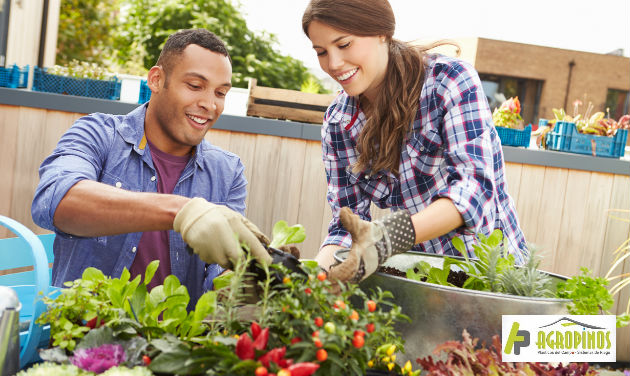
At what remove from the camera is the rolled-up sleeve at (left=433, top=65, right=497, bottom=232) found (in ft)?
3.52

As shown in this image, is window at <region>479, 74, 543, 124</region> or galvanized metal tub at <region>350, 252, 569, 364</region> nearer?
galvanized metal tub at <region>350, 252, 569, 364</region>

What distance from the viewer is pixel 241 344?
23.1 inches

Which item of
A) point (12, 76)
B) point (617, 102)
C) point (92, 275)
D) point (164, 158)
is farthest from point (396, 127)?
point (617, 102)

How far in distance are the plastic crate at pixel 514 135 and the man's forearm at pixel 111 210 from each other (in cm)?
220

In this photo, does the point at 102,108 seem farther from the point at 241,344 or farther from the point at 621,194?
the point at 621,194

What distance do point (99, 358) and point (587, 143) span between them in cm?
277

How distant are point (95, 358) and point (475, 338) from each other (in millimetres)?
463

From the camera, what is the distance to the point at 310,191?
2.63 metres

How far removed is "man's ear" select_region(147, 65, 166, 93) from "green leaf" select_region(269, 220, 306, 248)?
2.95ft

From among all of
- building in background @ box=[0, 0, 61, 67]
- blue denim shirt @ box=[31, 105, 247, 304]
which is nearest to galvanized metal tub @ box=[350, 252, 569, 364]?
blue denim shirt @ box=[31, 105, 247, 304]

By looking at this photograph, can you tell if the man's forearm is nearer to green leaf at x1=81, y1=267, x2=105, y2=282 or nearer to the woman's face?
green leaf at x1=81, y1=267, x2=105, y2=282

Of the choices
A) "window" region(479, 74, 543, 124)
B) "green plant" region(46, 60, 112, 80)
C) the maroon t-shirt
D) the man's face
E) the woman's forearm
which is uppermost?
"window" region(479, 74, 543, 124)

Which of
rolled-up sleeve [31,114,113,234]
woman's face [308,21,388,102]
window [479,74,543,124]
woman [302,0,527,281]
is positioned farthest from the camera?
window [479,74,543,124]

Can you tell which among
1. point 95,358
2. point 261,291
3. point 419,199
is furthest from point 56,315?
point 419,199
